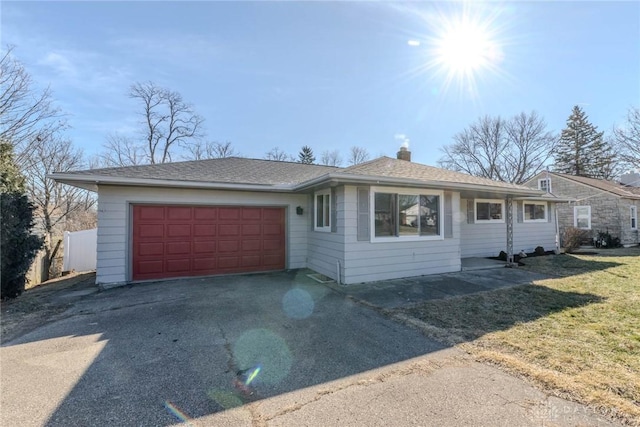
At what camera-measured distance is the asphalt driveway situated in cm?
227

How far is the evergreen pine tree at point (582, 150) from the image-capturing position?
96.2 feet

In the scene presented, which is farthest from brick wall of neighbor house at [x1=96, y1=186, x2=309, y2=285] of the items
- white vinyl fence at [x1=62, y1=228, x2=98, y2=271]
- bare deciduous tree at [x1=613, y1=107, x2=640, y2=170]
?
bare deciduous tree at [x1=613, y1=107, x2=640, y2=170]

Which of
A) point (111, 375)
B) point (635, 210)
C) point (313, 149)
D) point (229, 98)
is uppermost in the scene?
point (313, 149)

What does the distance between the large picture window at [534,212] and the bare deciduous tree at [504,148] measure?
18694 millimetres

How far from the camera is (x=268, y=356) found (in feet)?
10.9

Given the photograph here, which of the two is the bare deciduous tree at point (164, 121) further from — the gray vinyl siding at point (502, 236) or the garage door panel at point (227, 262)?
the gray vinyl siding at point (502, 236)

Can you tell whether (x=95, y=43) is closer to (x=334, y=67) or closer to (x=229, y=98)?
(x=229, y=98)

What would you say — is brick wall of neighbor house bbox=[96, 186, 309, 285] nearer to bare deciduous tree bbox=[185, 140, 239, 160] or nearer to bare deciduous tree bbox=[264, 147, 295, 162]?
bare deciduous tree bbox=[185, 140, 239, 160]

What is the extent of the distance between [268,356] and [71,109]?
1446 centimetres

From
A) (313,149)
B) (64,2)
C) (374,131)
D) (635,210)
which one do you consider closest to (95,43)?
(64,2)

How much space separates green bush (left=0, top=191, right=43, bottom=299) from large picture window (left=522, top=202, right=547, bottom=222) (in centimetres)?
1619

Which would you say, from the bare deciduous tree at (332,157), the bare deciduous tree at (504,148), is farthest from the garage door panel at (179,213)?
the bare deciduous tree at (504,148)

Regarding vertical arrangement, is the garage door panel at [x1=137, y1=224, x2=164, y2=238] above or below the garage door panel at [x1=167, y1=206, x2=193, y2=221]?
below

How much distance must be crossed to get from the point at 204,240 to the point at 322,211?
3437 mm
